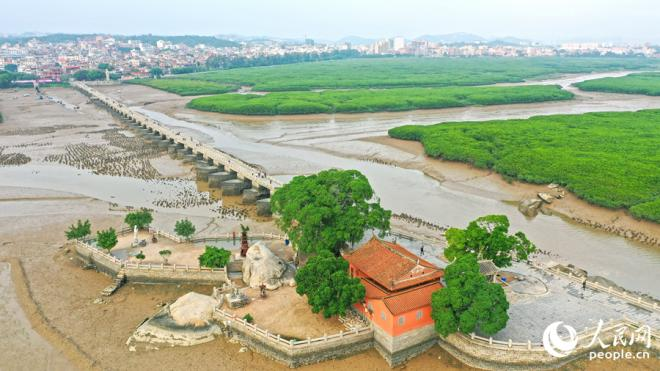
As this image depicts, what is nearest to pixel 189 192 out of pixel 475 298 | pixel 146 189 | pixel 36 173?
pixel 146 189

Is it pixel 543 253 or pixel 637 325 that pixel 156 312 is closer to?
pixel 637 325

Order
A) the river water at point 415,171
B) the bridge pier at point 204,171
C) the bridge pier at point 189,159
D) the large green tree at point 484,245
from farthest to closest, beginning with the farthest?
the bridge pier at point 189,159
the bridge pier at point 204,171
the river water at point 415,171
the large green tree at point 484,245

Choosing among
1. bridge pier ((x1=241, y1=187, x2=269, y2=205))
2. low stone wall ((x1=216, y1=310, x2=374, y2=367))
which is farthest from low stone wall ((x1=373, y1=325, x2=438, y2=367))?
bridge pier ((x1=241, y1=187, x2=269, y2=205))

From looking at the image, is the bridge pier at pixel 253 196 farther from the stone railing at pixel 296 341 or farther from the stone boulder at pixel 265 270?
the stone railing at pixel 296 341

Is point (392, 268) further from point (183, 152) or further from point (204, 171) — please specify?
point (183, 152)

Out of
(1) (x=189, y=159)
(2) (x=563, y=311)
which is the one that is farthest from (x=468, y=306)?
(1) (x=189, y=159)

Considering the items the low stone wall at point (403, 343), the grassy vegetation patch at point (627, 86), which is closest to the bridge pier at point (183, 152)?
the low stone wall at point (403, 343)
